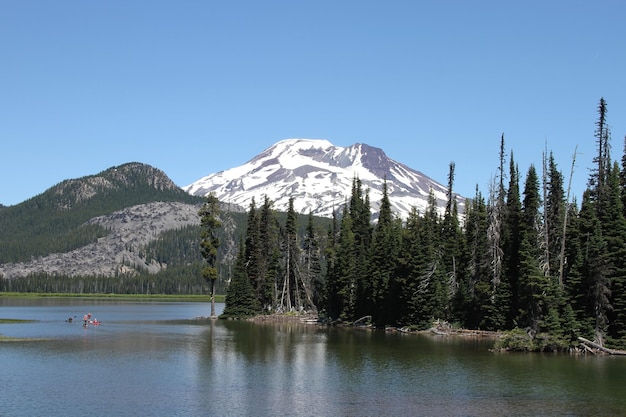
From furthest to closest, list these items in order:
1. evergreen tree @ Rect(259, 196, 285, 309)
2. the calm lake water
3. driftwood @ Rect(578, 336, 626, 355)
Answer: evergreen tree @ Rect(259, 196, 285, 309) < driftwood @ Rect(578, 336, 626, 355) < the calm lake water

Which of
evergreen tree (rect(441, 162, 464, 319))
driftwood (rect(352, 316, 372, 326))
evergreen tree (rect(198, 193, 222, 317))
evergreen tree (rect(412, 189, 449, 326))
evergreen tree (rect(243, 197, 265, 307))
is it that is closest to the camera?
evergreen tree (rect(412, 189, 449, 326))

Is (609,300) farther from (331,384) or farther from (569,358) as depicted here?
(331,384)

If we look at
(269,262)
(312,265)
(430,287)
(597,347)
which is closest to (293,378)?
Result: (597,347)

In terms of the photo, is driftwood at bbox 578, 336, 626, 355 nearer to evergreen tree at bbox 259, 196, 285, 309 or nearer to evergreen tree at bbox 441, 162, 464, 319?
evergreen tree at bbox 441, 162, 464, 319

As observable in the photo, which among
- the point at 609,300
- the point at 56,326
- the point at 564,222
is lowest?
the point at 56,326

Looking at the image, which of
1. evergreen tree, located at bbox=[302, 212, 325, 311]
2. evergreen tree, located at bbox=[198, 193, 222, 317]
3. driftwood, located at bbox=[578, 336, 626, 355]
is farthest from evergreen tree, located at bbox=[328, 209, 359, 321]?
driftwood, located at bbox=[578, 336, 626, 355]

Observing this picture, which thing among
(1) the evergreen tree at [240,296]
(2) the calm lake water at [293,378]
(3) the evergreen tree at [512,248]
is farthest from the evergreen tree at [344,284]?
(2) the calm lake water at [293,378]

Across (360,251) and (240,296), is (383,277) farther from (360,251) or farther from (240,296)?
(240,296)

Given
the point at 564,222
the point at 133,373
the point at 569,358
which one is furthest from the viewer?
the point at 564,222

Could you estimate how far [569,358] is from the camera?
70188mm

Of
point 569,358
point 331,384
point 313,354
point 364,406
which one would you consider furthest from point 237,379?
point 569,358

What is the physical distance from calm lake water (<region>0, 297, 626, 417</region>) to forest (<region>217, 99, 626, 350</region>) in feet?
26.8

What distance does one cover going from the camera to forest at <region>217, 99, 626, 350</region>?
77688mm

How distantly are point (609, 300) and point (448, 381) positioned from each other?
105 feet
